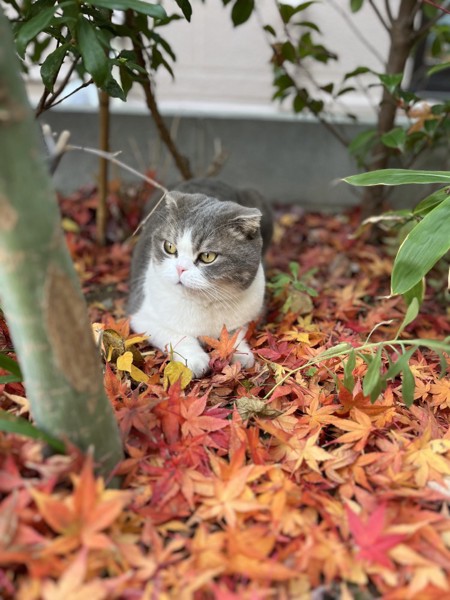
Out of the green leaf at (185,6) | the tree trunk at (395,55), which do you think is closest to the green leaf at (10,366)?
the green leaf at (185,6)

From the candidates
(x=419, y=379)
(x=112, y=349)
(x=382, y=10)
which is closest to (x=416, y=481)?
(x=419, y=379)

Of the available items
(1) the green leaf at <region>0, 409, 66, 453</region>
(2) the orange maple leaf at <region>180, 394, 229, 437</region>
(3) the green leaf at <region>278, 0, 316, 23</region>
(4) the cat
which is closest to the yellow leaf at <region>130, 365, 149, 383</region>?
(4) the cat

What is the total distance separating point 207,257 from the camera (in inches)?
71.8

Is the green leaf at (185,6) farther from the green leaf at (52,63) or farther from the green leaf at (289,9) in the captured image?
the green leaf at (289,9)

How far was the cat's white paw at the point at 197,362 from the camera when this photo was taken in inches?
68.2

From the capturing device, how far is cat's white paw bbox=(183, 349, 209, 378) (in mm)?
1731

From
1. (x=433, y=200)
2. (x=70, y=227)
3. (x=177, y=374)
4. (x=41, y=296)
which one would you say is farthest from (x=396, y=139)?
(x=70, y=227)

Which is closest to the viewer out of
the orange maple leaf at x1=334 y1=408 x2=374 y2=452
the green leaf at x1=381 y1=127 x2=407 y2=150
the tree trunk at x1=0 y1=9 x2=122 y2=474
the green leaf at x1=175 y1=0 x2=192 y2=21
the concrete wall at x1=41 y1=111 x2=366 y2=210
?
the tree trunk at x1=0 y1=9 x2=122 y2=474

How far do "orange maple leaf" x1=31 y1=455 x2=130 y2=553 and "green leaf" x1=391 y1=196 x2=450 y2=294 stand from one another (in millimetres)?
1012

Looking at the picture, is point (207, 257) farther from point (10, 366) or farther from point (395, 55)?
point (395, 55)

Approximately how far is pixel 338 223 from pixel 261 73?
1.53 metres

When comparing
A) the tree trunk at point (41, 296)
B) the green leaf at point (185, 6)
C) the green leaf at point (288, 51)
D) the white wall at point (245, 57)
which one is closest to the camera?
the tree trunk at point (41, 296)

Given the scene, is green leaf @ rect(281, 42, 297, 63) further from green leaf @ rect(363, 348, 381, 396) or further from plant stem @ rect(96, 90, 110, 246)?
green leaf @ rect(363, 348, 381, 396)

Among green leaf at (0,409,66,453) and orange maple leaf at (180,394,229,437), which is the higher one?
green leaf at (0,409,66,453)
